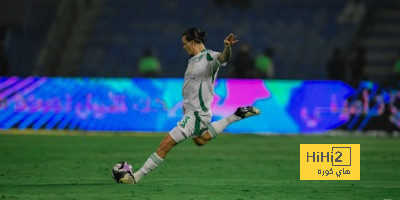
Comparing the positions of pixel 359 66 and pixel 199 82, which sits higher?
pixel 359 66

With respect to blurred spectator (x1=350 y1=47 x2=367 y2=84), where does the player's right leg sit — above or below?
below

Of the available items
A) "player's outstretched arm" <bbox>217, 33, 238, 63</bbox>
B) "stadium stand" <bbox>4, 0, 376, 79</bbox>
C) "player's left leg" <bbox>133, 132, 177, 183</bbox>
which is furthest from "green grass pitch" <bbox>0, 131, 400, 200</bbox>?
"stadium stand" <bbox>4, 0, 376, 79</bbox>

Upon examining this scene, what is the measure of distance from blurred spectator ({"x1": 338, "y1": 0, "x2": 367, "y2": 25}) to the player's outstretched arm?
20.9 m

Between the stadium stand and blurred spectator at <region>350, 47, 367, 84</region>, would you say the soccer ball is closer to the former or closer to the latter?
blurred spectator at <region>350, 47, 367, 84</region>

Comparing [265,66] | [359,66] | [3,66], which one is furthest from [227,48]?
[265,66]

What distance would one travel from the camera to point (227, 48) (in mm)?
12055

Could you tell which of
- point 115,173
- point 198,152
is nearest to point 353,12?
point 198,152

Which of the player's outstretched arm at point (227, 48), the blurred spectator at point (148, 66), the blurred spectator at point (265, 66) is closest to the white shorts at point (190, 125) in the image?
the player's outstretched arm at point (227, 48)

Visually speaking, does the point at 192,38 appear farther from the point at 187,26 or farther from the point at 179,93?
the point at 187,26

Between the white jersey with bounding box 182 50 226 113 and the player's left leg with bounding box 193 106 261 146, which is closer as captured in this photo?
the white jersey with bounding box 182 50 226 113

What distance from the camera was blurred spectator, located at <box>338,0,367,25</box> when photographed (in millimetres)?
32750

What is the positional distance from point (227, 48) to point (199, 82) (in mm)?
817

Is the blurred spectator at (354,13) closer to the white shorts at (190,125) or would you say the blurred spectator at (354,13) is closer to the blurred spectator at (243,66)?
the blurred spectator at (243,66)

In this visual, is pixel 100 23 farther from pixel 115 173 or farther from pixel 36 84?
pixel 115 173
